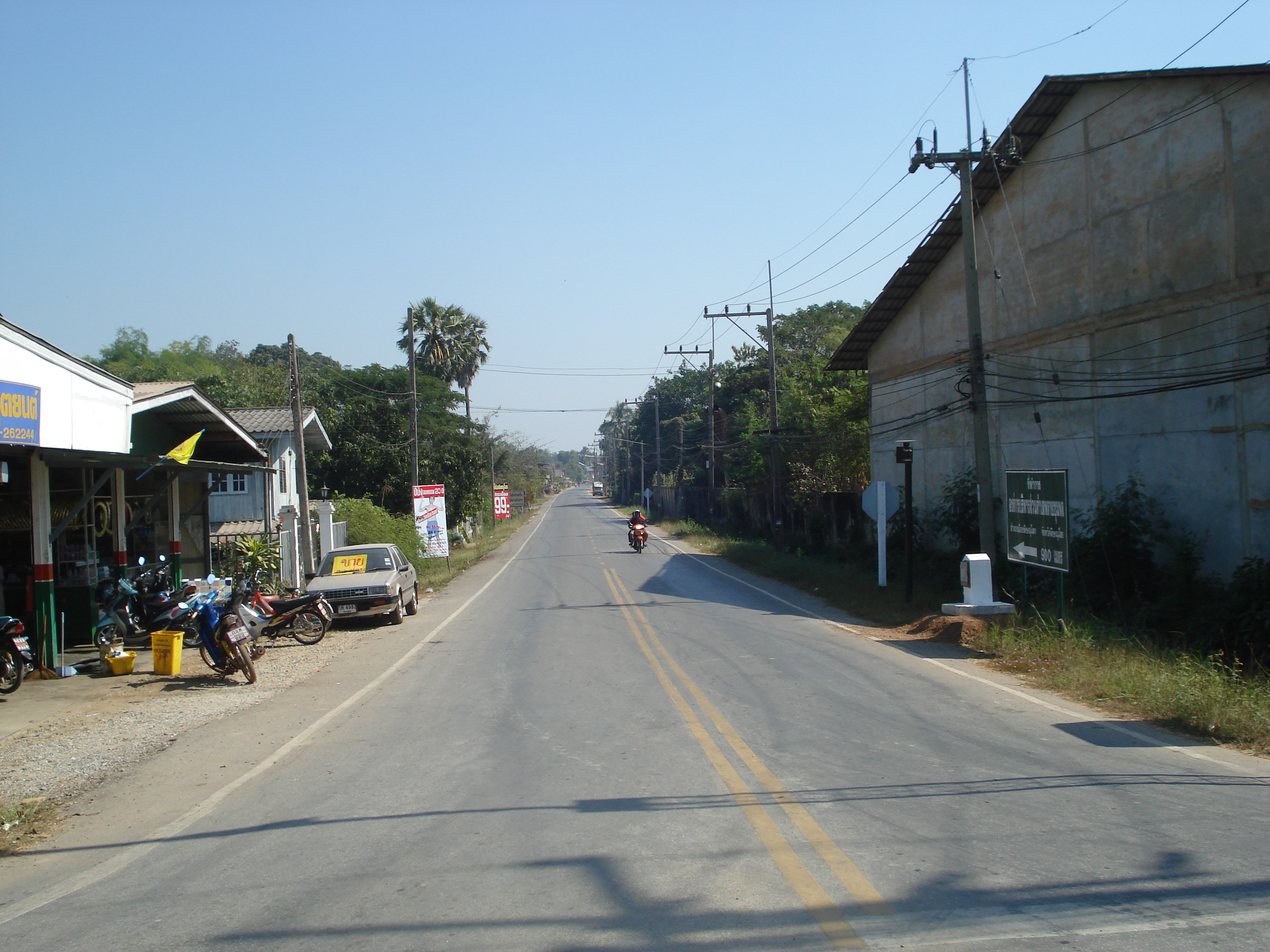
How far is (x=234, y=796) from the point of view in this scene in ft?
22.5

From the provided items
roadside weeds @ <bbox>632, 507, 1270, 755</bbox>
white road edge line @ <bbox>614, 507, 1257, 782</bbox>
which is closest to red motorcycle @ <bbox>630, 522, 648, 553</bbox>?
roadside weeds @ <bbox>632, 507, 1270, 755</bbox>

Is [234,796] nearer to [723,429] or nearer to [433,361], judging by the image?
[433,361]

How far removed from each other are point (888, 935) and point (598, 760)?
3540 mm

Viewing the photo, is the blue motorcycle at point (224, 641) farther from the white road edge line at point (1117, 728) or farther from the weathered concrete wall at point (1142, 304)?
the weathered concrete wall at point (1142, 304)

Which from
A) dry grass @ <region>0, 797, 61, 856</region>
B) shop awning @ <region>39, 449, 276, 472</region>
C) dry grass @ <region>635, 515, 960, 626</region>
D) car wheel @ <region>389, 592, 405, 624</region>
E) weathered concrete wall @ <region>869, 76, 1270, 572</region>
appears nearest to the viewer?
dry grass @ <region>0, 797, 61, 856</region>

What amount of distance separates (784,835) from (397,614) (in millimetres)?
13491

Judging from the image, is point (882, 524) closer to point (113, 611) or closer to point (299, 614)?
point (299, 614)

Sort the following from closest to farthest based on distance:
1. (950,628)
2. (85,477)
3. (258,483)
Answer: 1. (950,628)
2. (85,477)
3. (258,483)

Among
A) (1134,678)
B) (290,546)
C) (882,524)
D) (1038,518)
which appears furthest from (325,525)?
(1134,678)

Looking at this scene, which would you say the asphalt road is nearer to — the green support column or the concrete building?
the green support column

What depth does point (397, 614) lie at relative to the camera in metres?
17.6

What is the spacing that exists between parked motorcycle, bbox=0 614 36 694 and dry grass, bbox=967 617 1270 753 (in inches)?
488

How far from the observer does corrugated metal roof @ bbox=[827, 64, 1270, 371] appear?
55.0 feet

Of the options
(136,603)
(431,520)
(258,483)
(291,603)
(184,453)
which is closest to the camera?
(184,453)
